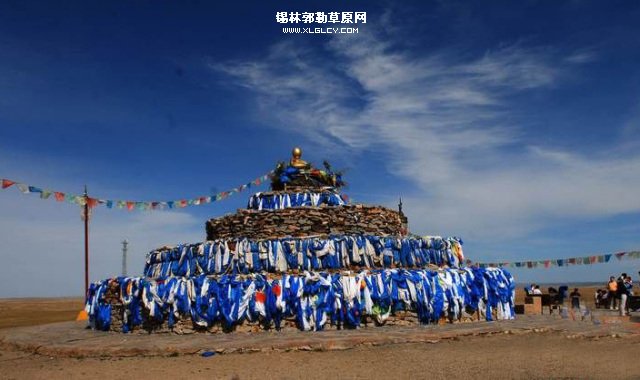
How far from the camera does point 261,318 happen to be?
15.8 m

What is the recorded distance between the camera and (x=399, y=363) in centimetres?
1109

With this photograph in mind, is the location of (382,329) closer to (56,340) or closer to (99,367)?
(99,367)

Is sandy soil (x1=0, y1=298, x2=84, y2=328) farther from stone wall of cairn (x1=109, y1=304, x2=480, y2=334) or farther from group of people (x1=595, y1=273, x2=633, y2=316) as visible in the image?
group of people (x1=595, y1=273, x2=633, y2=316)

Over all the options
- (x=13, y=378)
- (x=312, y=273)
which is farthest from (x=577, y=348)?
(x=13, y=378)

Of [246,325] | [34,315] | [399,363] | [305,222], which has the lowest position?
[34,315]

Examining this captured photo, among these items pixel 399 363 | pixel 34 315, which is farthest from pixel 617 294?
pixel 34 315

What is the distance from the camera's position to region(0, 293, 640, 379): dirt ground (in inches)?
400

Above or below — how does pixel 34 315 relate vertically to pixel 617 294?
below

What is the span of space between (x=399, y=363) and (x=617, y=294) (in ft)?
42.2

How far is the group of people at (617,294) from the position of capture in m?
19.5

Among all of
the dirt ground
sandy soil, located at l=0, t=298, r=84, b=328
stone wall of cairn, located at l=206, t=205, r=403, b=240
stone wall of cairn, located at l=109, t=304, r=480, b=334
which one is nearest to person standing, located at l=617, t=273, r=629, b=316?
stone wall of cairn, located at l=109, t=304, r=480, b=334

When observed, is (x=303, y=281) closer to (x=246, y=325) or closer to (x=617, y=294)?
(x=246, y=325)

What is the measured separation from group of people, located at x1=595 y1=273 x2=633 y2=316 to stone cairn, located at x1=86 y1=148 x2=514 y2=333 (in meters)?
4.37

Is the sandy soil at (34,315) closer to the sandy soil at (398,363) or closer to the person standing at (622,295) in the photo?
the sandy soil at (398,363)
